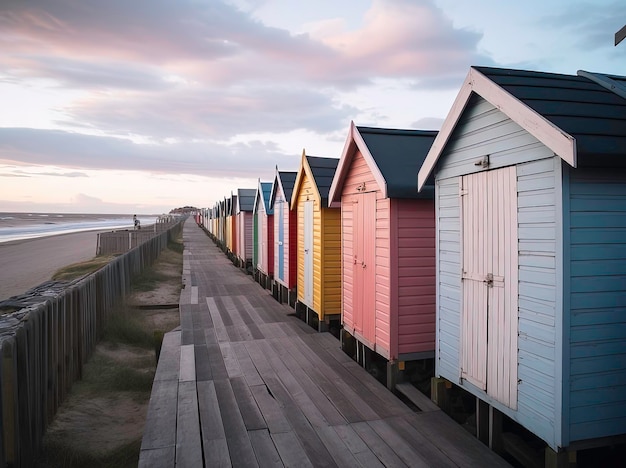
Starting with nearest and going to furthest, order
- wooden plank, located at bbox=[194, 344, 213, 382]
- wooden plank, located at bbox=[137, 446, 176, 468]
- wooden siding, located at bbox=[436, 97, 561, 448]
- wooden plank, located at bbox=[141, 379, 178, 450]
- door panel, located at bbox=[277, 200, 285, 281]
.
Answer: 1. wooden siding, located at bbox=[436, 97, 561, 448]
2. wooden plank, located at bbox=[137, 446, 176, 468]
3. wooden plank, located at bbox=[141, 379, 178, 450]
4. wooden plank, located at bbox=[194, 344, 213, 382]
5. door panel, located at bbox=[277, 200, 285, 281]

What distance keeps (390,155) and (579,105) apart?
3.23m

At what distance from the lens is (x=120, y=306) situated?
10977mm

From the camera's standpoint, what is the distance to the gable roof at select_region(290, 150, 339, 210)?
9844 millimetres

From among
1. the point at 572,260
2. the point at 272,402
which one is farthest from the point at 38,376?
the point at 572,260

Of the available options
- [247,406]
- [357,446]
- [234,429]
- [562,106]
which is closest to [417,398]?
[357,446]

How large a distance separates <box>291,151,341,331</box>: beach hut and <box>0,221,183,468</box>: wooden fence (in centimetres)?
445

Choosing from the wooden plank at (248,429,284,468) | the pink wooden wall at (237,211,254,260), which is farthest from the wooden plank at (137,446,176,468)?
the pink wooden wall at (237,211,254,260)

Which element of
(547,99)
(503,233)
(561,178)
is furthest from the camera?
(503,233)

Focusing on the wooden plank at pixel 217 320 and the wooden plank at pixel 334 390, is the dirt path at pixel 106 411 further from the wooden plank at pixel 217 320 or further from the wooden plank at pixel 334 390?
the wooden plank at pixel 334 390

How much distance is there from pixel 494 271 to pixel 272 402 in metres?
3.17

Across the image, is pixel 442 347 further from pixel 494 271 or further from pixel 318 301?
pixel 318 301

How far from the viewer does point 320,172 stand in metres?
10.3

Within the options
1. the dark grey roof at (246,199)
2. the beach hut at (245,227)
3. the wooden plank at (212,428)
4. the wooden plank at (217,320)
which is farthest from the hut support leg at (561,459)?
the dark grey roof at (246,199)

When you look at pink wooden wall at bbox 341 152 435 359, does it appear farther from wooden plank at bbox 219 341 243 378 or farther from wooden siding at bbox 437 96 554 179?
wooden plank at bbox 219 341 243 378
